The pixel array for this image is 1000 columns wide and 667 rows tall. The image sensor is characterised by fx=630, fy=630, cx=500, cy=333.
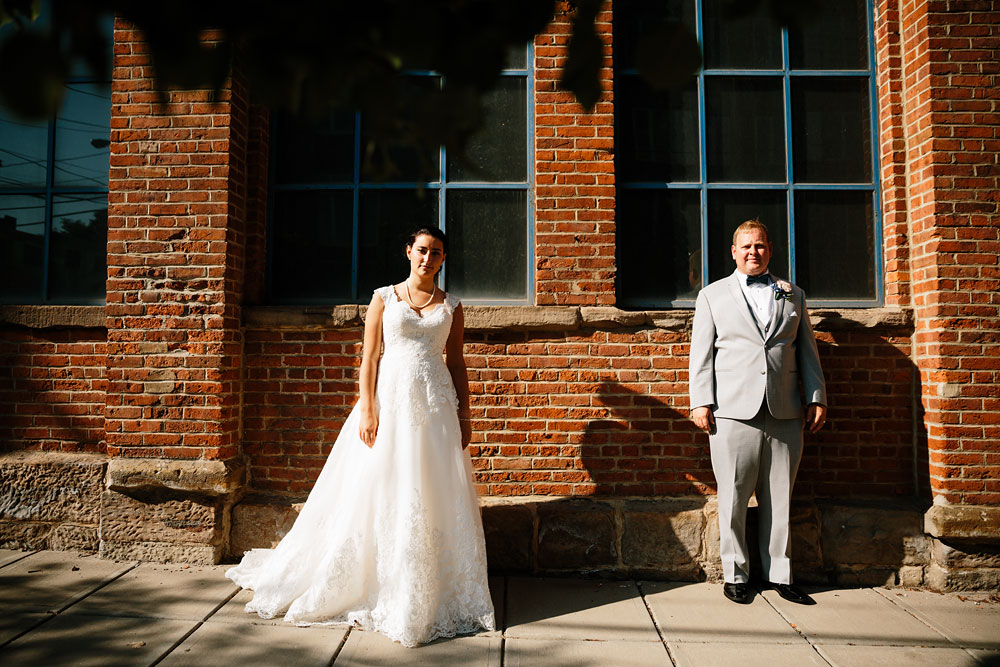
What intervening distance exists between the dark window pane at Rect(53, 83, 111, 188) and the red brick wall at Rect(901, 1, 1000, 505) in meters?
5.84

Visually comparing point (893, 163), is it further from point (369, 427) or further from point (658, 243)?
point (369, 427)

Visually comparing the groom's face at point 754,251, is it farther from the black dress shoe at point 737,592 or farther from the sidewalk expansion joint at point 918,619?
the sidewalk expansion joint at point 918,619

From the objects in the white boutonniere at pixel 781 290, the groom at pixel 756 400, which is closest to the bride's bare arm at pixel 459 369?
the groom at pixel 756 400

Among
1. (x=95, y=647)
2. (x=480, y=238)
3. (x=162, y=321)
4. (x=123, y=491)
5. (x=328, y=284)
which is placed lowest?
(x=95, y=647)

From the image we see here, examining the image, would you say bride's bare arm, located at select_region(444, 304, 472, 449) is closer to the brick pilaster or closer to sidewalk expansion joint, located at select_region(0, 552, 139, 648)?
the brick pilaster

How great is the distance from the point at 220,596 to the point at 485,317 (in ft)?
7.63

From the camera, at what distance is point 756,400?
12.4 ft

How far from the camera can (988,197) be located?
4.07 m

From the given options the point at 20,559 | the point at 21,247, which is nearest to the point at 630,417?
the point at 20,559

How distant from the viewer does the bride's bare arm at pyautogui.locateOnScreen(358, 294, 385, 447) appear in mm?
3598

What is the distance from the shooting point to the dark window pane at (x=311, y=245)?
465cm

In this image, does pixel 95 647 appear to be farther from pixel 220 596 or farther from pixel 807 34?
pixel 807 34

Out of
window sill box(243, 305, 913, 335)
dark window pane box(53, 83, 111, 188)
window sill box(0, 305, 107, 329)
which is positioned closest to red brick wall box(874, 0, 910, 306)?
window sill box(243, 305, 913, 335)

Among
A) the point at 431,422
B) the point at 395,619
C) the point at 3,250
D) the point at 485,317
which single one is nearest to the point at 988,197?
the point at 485,317
